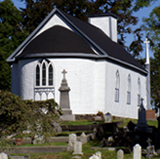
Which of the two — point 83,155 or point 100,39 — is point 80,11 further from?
point 83,155

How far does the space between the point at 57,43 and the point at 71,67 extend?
2.11 m

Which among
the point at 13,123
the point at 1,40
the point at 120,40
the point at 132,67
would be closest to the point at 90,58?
the point at 132,67

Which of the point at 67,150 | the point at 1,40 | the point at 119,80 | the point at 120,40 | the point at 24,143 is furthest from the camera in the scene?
the point at 120,40

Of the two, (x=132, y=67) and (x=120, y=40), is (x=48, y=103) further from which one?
(x=120, y=40)

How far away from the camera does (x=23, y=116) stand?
14391 mm

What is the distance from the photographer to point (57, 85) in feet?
114

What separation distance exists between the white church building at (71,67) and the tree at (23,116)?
61.8ft

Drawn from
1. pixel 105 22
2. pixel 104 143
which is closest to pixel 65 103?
pixel 104 143

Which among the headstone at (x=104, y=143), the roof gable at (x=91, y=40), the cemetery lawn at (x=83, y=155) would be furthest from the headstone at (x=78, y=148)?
the roof gable at (x=91, y=40)

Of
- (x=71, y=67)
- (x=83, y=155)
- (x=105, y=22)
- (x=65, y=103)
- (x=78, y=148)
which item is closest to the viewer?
(x=83, y=155)

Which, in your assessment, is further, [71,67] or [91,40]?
[91,40]

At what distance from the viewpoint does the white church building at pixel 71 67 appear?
114 ft

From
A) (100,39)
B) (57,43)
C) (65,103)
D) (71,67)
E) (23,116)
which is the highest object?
(100,39)

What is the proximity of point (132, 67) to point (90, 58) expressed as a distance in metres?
5.90
